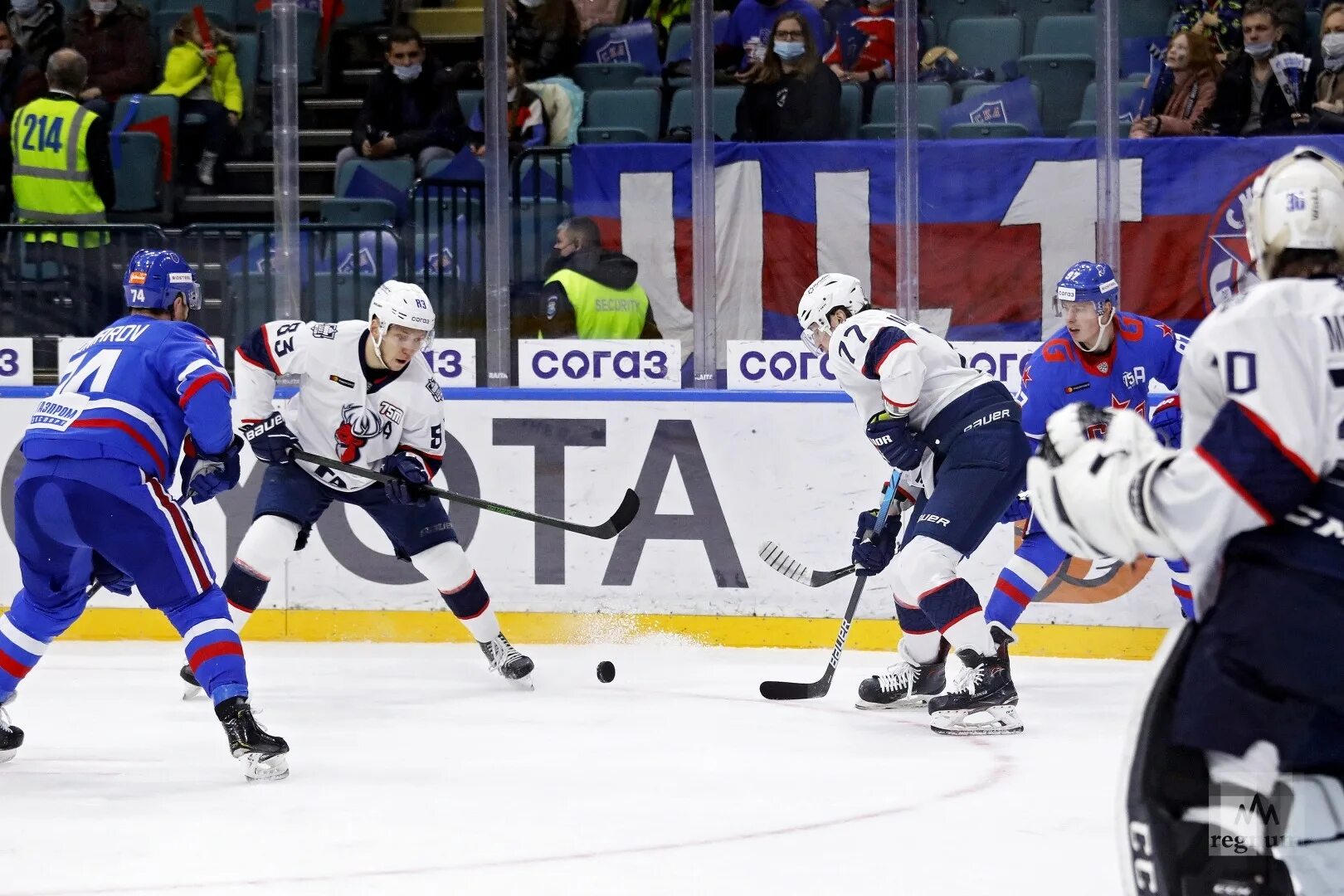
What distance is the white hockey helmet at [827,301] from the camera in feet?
15.6

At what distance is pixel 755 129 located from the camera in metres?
6.35

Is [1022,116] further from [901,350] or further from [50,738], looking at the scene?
[50,738]

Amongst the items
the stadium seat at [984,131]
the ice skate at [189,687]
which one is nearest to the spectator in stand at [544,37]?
the stadium seat at [984,131]

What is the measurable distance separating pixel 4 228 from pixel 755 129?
9.31 ft

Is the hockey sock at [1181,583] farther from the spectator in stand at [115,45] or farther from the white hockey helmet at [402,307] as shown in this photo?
the spectator in stand at [115,45]

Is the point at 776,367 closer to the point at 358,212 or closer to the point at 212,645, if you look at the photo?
the point at 358,212

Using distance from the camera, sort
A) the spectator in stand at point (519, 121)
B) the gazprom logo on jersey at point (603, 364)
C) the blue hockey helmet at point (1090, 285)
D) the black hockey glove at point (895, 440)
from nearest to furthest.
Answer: the black hockey glove at point (895, 440), the blue hockey helmet at point (1090, 285), the gazprom logo on jersey at point (603, 364), the spectator in stand at point (519, 121)

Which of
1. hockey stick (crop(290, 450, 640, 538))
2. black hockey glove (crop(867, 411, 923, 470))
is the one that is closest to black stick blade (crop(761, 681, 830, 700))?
black hockey glove (crop(867, 411, 923, 470))

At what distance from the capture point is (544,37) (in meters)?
6.83

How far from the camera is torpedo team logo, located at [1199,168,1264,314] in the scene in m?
5.86

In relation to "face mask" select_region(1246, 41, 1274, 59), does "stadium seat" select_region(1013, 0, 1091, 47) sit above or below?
above

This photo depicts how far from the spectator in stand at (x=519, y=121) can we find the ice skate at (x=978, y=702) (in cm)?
282

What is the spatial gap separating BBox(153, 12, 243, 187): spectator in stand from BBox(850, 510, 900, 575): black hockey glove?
320 centimetres

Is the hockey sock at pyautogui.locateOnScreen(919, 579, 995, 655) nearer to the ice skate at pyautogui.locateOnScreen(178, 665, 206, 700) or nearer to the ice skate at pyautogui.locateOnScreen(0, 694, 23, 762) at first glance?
the ice skate at pyautogui.locateOnScreen(178, 665, 206, 700)
